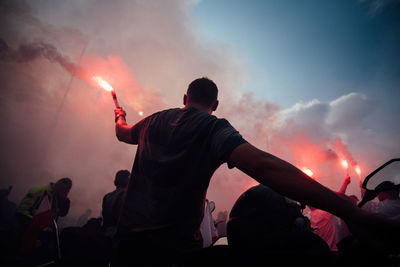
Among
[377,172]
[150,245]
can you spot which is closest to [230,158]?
[150,245]

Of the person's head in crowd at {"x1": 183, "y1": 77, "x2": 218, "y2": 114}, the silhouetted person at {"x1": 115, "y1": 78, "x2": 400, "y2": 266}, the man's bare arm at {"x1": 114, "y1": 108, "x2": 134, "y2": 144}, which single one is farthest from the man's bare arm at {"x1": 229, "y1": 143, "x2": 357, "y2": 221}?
the man's bare arm at {"x1": 114, "y1": 108, "x2": 134, "y2": 144}

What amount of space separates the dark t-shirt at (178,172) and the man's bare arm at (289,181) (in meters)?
0.16

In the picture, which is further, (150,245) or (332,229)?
(332,229)

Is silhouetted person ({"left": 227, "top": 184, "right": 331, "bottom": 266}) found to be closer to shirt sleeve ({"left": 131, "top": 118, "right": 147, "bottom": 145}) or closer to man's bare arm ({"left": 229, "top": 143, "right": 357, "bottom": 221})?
man's bare arm ({"left": 229, "top": 143, "right": 357, "bottom": 221})

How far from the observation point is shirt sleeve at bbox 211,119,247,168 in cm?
117

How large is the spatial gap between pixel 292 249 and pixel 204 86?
1.66 meters

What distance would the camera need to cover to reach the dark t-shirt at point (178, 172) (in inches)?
50.6

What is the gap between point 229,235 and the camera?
109cm

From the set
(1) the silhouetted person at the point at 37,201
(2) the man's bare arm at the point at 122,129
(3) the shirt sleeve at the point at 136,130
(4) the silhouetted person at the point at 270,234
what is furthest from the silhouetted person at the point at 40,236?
(4) the silhouetted person at the point at 270,234

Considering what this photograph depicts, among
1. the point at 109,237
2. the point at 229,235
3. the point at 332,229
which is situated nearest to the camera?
the point at 229,235

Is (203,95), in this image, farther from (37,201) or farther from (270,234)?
(37,201)

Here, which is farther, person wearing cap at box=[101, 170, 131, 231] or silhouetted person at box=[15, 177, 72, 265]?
person wearing cap at box=[101, 170, 131, 231]

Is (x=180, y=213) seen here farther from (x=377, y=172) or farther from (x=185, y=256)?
(x=377, y=172)

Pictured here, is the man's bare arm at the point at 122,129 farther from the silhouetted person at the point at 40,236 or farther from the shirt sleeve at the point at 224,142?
the silhouetted person at the point at 40,236
